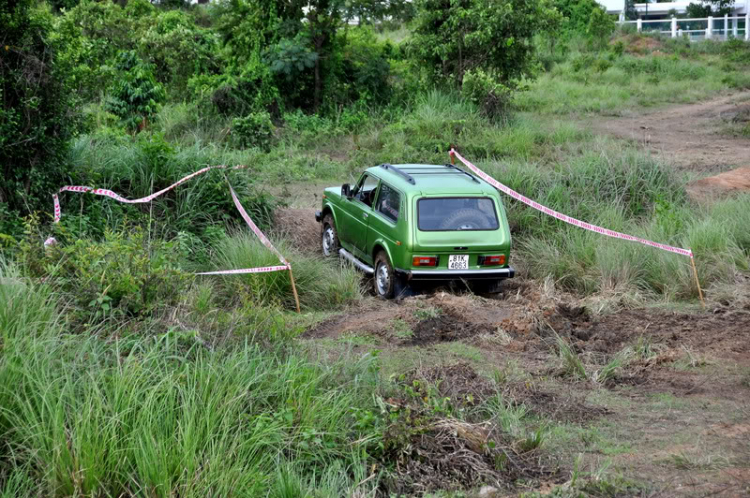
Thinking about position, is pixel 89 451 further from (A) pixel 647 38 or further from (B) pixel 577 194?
(A) pixel 647 38

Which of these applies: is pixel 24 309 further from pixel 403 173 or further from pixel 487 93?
pixel 487 93

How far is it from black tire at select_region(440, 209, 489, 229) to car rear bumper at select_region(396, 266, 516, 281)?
577 mm

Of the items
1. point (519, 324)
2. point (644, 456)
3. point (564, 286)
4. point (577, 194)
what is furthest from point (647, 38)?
point (644, 456)

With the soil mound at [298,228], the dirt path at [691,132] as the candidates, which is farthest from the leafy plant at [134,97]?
the dirt path at [691,132]

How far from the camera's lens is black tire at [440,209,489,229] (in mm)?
10826

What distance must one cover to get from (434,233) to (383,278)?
37.4 inches

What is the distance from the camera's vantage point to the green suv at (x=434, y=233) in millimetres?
10609

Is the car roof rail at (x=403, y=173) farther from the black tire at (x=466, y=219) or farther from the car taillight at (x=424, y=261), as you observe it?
the car taillight at (x=424, y=261)

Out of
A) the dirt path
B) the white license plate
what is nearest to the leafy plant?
the white license plate

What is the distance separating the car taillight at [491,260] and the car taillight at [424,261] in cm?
61

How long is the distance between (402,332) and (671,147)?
44.8 ft

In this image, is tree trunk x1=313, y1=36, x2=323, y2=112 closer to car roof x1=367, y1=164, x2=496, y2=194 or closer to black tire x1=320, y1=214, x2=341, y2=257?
black tire x1=320, y1=214, x2=341, y2=257

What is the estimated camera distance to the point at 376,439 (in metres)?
5.37

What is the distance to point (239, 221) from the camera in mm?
12891
